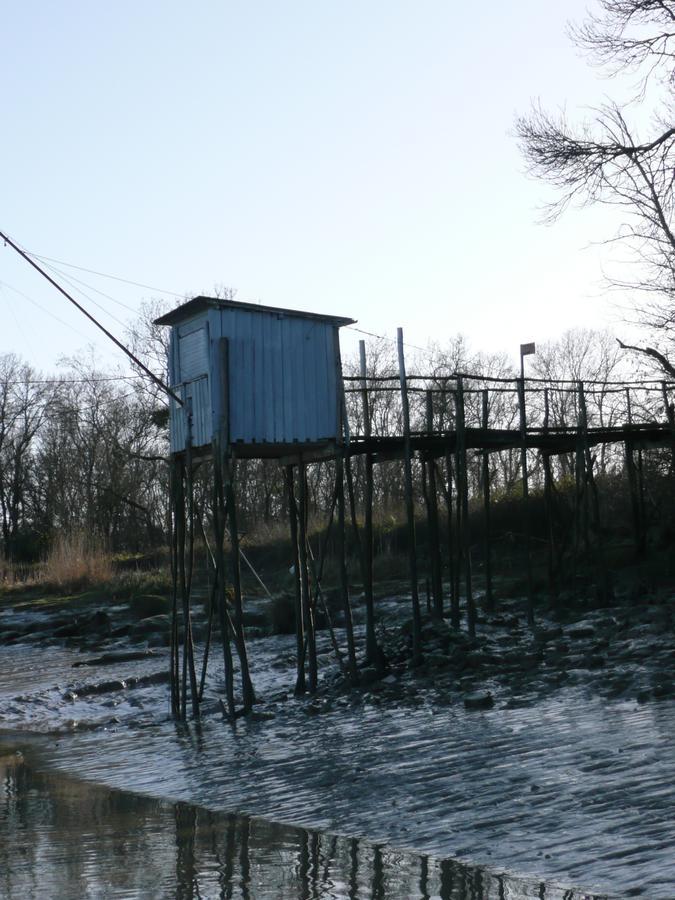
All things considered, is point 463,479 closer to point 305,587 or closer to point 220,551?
point 305,587

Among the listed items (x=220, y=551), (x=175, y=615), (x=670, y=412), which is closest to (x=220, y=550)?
(x=220, y=551)

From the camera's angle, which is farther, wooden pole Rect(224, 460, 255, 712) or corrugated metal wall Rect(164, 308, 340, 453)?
corrugated metal wall Rect(164, 308, 340, 453)

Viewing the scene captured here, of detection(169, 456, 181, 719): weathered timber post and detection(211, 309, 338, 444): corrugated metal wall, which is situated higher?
detection(211, 309, 338, 444): corrugated metal wall

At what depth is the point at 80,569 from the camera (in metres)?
42.2

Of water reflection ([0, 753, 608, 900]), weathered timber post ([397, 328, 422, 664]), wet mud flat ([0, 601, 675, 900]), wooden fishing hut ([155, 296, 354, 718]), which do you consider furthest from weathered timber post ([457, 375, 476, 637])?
water reflection ([0, 753, 608, 900])

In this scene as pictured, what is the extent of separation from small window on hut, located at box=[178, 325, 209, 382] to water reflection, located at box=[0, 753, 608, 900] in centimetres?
717

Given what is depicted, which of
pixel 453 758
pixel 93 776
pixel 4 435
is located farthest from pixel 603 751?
pixel 4 435

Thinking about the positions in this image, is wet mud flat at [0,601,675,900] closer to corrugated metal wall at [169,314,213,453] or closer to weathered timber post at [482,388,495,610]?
weathered timber post at [482,388,495,610]

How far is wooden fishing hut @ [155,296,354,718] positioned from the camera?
1648 centimetres

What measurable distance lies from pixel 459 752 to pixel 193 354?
7980 millimetres

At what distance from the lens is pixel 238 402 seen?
16688 mm

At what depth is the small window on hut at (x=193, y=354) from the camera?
1677cm

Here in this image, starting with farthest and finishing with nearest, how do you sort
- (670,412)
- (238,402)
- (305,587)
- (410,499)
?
(670,412)
(410,499)
(305,587)
(238,402)

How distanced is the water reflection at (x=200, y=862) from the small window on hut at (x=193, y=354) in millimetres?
7169
